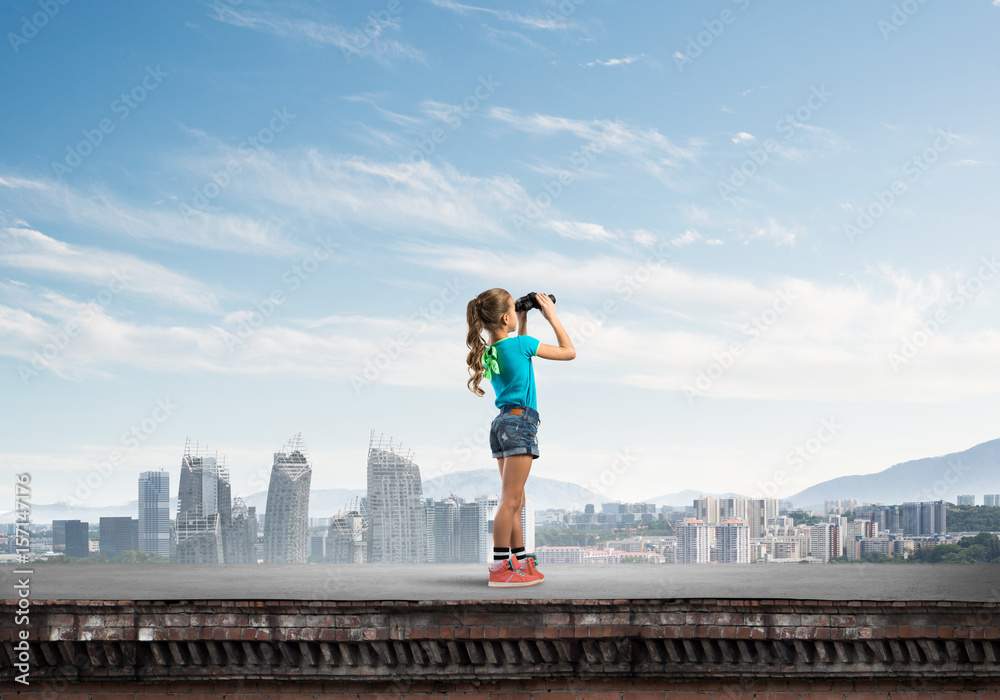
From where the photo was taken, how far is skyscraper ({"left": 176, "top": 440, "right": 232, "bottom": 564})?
39.5 metres

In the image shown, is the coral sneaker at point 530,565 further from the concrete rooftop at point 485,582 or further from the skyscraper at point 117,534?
the skyscraper at point 117,534

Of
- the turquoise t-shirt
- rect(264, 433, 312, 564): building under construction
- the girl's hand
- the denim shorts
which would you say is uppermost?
the girl's hand

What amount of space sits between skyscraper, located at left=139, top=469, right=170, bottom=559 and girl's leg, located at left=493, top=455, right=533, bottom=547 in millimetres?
32912

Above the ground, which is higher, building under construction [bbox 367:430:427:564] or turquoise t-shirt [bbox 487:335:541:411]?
turquoise t-shirt [bbox 487:335:541:411]

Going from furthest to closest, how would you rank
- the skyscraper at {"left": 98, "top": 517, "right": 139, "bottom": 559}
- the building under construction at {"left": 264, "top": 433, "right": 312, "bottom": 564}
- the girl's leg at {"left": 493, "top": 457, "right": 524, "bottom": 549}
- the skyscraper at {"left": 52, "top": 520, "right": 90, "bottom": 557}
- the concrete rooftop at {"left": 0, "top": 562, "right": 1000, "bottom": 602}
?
the building under construction at {"left": 264, "top": 433, "right": 312, "bottom": 564} < the skyscraper at {"left": 98, "top": 517, "right": 139, "bottom": 559} < the skyscraper at {"left": 52, "top": 520, "right": 90, "bottom": 557} < the girl's leg at {"left": 493, "top": 457, "right": 524, "bottom": 549} < the concrete rooftop at {"left": 0, "top": 562, "right": 1000, "bottom": 602}

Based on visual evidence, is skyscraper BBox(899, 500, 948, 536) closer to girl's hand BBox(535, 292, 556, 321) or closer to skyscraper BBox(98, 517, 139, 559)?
girl's hand BBox(535, 292, 556, 321)

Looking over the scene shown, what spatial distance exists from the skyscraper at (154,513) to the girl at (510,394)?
32903 mm

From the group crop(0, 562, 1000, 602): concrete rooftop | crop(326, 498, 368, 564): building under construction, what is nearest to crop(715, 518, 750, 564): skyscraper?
crop(326, 498, 368, 564): building under construction

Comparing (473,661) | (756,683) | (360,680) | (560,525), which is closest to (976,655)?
(756,683)

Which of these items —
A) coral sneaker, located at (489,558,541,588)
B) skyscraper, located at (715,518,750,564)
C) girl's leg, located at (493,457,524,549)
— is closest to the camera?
coral sneaker, located at (489,558,541,588)

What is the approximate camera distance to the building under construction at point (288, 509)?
200 ft

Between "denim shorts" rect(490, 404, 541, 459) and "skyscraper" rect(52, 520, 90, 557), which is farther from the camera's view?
"skyscraper" rect(52, 520, 90, 557)

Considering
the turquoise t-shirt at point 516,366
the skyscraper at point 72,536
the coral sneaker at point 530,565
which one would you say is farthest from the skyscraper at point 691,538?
the turquoise t-shirt at point 516,366

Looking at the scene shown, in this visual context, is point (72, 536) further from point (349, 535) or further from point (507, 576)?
point (349, 535)
